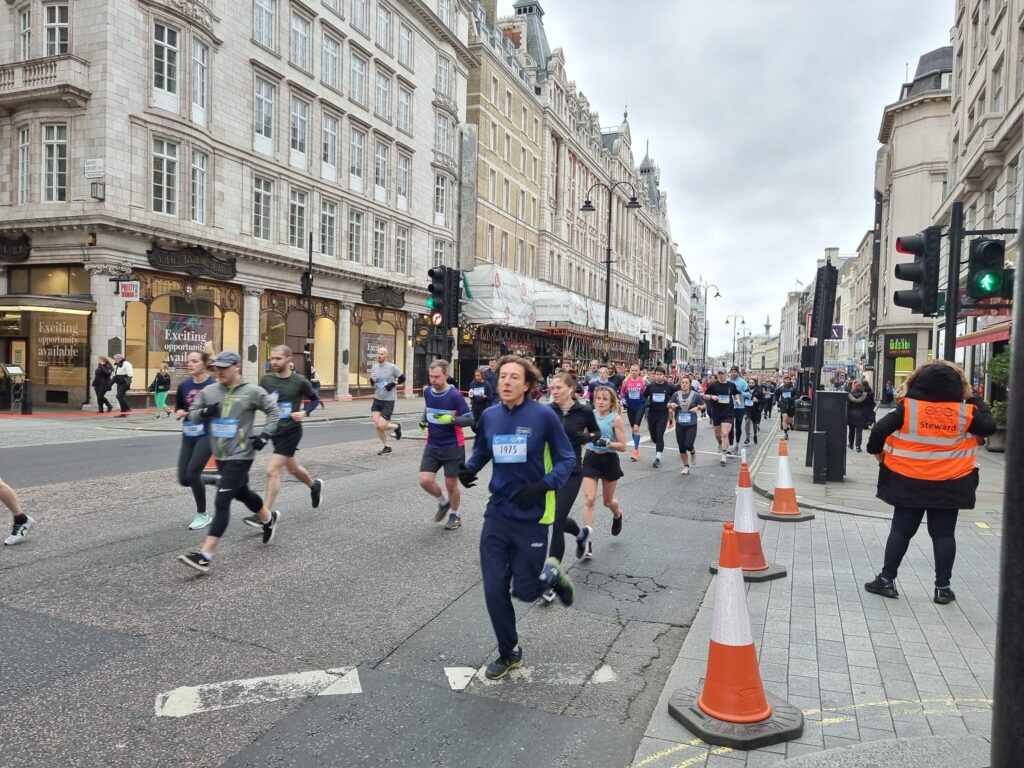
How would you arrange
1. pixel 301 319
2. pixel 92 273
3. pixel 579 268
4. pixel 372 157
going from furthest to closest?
1. pixel 579 268
2. pixel 372 157
3. pixel 301 319
4. pixel 92 273

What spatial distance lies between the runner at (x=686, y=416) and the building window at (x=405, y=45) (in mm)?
28221

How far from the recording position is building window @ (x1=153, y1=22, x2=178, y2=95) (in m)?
22.5

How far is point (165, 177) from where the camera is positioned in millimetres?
22828

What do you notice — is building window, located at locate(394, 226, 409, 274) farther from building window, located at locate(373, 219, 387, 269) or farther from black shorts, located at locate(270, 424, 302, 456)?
black shorts, located at locate(270, 424, 302, 456)

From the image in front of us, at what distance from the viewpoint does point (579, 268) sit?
6266 centimetres

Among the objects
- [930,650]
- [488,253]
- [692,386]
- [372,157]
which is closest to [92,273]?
[372,157]

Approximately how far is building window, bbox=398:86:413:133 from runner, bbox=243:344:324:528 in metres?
29.7

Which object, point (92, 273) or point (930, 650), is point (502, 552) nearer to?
point (930, 650)

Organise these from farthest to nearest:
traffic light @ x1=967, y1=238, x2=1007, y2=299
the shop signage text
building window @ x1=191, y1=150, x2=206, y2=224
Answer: building window @ x1=191, y1=150, x2=206, y2=224 < the shop signage text < traffic light @ x1=967, y1=238, x2=1007, y2=299

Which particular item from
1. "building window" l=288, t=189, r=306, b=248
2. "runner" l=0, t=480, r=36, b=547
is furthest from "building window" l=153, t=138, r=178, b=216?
"runner" l=0, t=480, r=36, b=547

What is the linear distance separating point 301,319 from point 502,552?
27.2 m

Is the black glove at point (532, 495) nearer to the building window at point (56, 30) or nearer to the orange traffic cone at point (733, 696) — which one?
the orange traffic cone at point (733, 696)

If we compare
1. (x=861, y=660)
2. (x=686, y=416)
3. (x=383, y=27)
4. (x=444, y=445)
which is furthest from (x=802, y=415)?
(x=383, y=27)

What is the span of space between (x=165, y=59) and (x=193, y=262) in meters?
6.44
